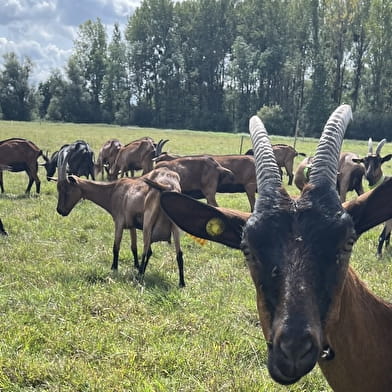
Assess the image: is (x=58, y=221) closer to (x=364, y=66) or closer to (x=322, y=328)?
(x=322, y=328)

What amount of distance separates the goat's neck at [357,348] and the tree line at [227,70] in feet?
149

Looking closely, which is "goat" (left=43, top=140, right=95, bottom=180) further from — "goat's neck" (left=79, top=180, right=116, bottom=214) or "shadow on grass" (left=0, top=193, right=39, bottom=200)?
"goat's neck" (left=79, top=180, right=116, bottom=214)

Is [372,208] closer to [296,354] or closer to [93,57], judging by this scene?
[296,354]

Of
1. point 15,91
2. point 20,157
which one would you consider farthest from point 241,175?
point 15,91

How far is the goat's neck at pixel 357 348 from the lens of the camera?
2393 millimetres

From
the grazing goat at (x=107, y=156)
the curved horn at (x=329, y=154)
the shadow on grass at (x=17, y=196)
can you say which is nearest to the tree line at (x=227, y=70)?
the grazing goat at (x=107, y=156)

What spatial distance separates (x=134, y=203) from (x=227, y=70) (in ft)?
186

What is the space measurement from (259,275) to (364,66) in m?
53.0

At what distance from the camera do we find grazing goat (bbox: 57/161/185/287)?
21.0ft

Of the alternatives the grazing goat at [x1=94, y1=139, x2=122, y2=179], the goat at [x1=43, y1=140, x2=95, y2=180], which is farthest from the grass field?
the grazing goat at [x1=94, y1=139, x2=122, y2=179]

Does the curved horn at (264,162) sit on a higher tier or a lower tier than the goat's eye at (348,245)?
higher

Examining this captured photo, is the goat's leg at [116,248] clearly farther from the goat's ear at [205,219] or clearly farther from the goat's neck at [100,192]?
the goat's ear at [205,219]

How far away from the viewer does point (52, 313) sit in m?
5.13

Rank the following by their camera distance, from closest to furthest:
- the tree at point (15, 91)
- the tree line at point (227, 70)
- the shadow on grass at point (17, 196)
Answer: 1. the shadow on grass at point (17, 196)
2. the tree line at point (227, 70)
3. the tree at point (15, 91)
